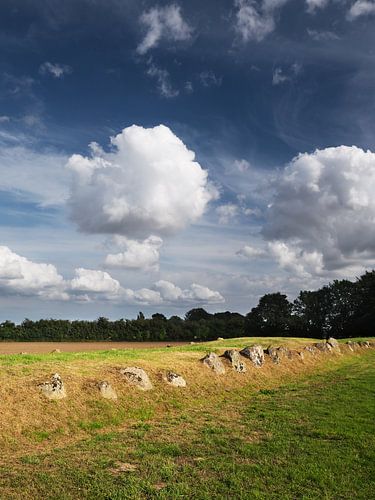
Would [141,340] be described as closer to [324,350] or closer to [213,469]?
[324,350]

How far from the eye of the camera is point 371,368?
3297 cm

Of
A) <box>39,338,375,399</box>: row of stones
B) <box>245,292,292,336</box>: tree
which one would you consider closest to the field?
<box>39,338,375,399</box>: row of stones

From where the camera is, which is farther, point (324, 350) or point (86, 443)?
point (324, 350)

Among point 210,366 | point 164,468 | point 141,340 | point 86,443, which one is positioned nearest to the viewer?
point 164,468

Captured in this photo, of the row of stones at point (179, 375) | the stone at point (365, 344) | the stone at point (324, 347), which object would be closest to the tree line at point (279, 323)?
the stone at point (365, 344)

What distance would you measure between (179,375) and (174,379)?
68cm

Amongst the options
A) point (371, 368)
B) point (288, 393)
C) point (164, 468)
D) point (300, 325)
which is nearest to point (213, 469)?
point (164, 468)

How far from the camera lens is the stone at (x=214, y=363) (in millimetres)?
25438

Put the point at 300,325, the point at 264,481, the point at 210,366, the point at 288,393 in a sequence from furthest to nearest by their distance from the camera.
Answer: the point at 300,325 < the point at 210,366 < the point at 288,393 < the point at 264,481

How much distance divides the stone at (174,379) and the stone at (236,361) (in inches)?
233

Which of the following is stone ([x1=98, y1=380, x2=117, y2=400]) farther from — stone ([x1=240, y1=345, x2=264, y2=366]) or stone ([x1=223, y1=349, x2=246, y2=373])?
stone ([x1=240, y1=345, x2=264, y2=366])

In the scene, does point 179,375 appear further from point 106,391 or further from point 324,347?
point 324,347

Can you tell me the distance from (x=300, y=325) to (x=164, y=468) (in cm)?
8863

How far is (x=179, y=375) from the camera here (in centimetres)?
2222
